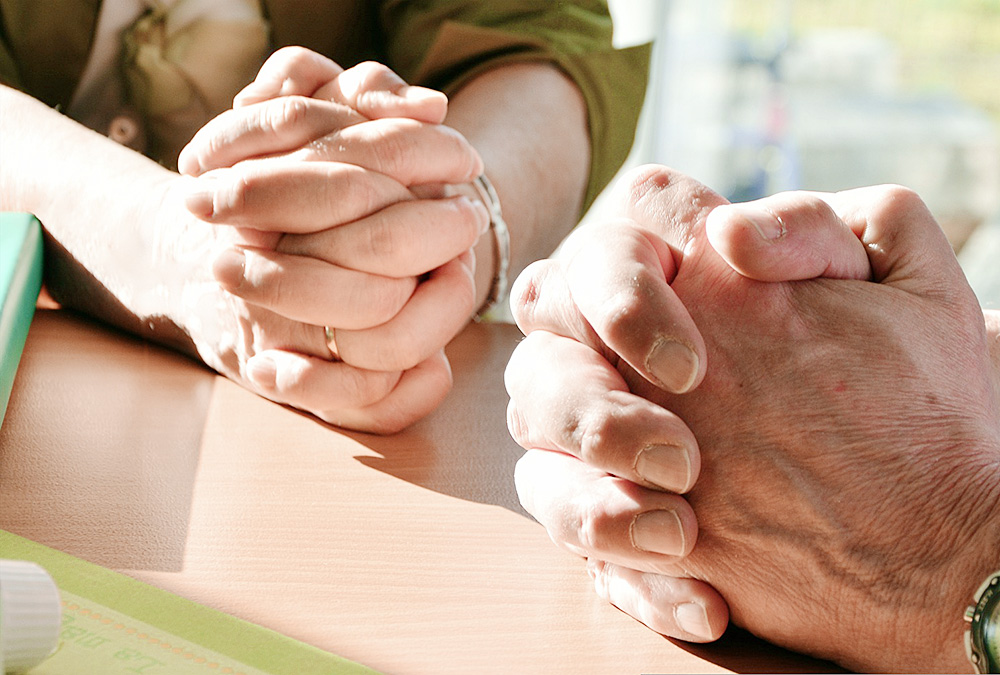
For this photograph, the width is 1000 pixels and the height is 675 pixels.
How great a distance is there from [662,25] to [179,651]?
2.71 m

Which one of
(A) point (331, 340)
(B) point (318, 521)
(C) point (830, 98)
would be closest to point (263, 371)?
(A) point (331, 340)

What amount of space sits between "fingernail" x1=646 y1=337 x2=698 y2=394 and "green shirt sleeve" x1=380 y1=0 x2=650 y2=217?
2.18ft

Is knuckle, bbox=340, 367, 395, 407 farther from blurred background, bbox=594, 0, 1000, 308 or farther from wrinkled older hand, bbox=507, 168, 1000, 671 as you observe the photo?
blurred background, bbox=594, 0, 1000, 308

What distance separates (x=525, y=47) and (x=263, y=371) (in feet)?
1.82

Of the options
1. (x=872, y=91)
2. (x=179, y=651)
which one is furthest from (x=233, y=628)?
(x=872, y=91)

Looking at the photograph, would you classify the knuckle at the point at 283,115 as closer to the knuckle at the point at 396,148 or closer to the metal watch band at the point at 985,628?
the knuckle at the point at 396,148

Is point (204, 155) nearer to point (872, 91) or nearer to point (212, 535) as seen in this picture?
point (212, 535)

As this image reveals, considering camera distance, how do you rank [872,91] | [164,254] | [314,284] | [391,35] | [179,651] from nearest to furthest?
[179,651], [314,284], [164,254], [391,35], [872,91]

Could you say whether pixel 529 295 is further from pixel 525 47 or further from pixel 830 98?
pixel 830 98

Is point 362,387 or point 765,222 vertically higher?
point 765,222

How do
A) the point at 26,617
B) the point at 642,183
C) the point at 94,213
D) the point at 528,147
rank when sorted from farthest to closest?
the point at 528,147
the point at 94,213
the point at 642,183
the point at 26,617

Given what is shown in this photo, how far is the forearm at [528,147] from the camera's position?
806 millimetres

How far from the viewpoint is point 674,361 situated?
360 millimetres

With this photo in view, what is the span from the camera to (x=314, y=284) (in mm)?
532
